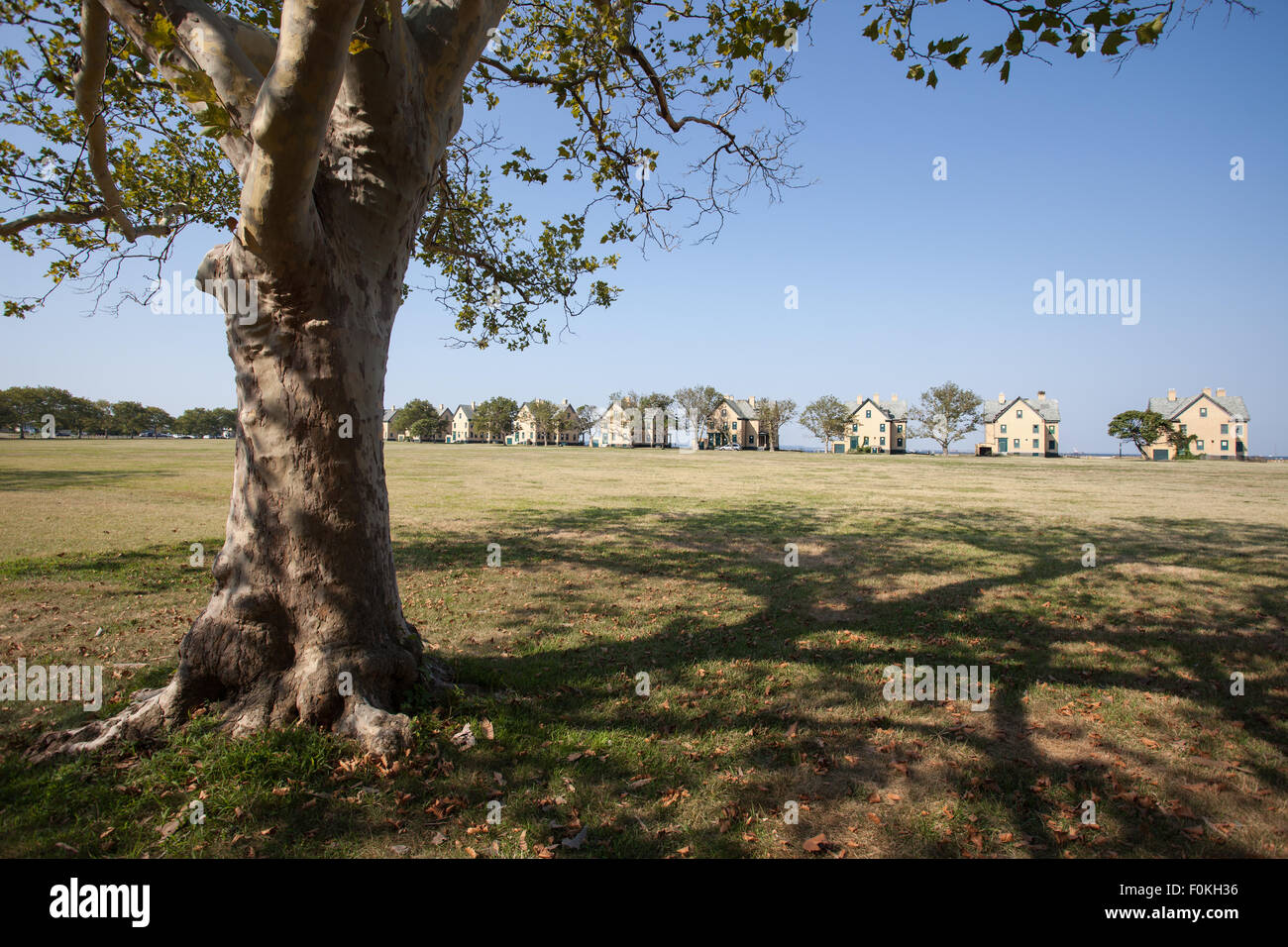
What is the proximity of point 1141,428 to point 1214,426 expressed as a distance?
44.8 ft

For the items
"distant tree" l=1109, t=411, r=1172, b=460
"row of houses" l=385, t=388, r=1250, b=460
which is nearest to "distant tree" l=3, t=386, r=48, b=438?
"row of houses" l=385, t=388, r=1250, b=460

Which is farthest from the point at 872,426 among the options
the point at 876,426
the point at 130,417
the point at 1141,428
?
the point at 130,417

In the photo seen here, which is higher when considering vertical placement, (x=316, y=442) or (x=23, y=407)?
(x=23, y=407)

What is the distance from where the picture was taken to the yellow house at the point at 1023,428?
95.2 metres

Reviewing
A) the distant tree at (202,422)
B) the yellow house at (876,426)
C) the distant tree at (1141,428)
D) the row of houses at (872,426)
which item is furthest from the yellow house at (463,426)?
the distant tree at (1141,428)

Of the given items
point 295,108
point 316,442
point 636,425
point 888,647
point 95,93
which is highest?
point 636,425

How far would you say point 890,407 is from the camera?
356ft

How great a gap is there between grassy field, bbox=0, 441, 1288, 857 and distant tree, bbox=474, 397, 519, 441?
405 ft

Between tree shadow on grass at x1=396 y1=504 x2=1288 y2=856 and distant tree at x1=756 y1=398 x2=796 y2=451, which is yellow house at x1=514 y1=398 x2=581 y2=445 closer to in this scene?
distant tree at x1=756 y1=398 x2=796 y2=451

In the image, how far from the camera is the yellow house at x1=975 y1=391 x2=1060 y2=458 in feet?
312

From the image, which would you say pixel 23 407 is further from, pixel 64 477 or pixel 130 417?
pixel 64 477
